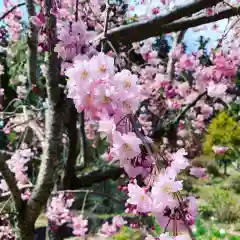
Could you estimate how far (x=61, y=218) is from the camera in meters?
4.17

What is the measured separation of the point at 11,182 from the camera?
240 centimetres

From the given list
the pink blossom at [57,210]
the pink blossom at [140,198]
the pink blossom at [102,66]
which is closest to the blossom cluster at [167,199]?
the pink blossom at [140,198]

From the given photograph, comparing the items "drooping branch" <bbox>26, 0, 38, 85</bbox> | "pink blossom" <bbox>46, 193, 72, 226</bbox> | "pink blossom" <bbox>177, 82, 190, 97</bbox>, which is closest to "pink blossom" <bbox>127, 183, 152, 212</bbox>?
"drooping branch" <bbox>26, 0, 38, 85</bbox>

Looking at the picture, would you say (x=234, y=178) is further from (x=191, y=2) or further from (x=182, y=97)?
Result: (x=191, y=2)

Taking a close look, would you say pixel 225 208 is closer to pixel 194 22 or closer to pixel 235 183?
pixel 235 183

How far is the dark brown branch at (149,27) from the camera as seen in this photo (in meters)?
1.89

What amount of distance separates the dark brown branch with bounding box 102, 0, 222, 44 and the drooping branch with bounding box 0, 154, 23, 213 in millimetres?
971

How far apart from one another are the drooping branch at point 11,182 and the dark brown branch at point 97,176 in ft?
4.15

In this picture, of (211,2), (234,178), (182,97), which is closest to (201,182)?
(234,178)

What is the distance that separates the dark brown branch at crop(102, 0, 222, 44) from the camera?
6.19ft

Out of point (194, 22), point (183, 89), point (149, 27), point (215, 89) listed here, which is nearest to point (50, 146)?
point (149, 27)

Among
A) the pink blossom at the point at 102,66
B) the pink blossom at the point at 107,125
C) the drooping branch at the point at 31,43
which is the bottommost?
the pink blossom at the point at 107,125

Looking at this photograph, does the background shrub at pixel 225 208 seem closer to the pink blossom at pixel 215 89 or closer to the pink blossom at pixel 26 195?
the pink blossom at pixel 215 89

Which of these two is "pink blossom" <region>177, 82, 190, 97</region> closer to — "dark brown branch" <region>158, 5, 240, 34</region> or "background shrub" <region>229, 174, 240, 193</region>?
"dark brown branch" <region>158, 5, 240, 34</region>
